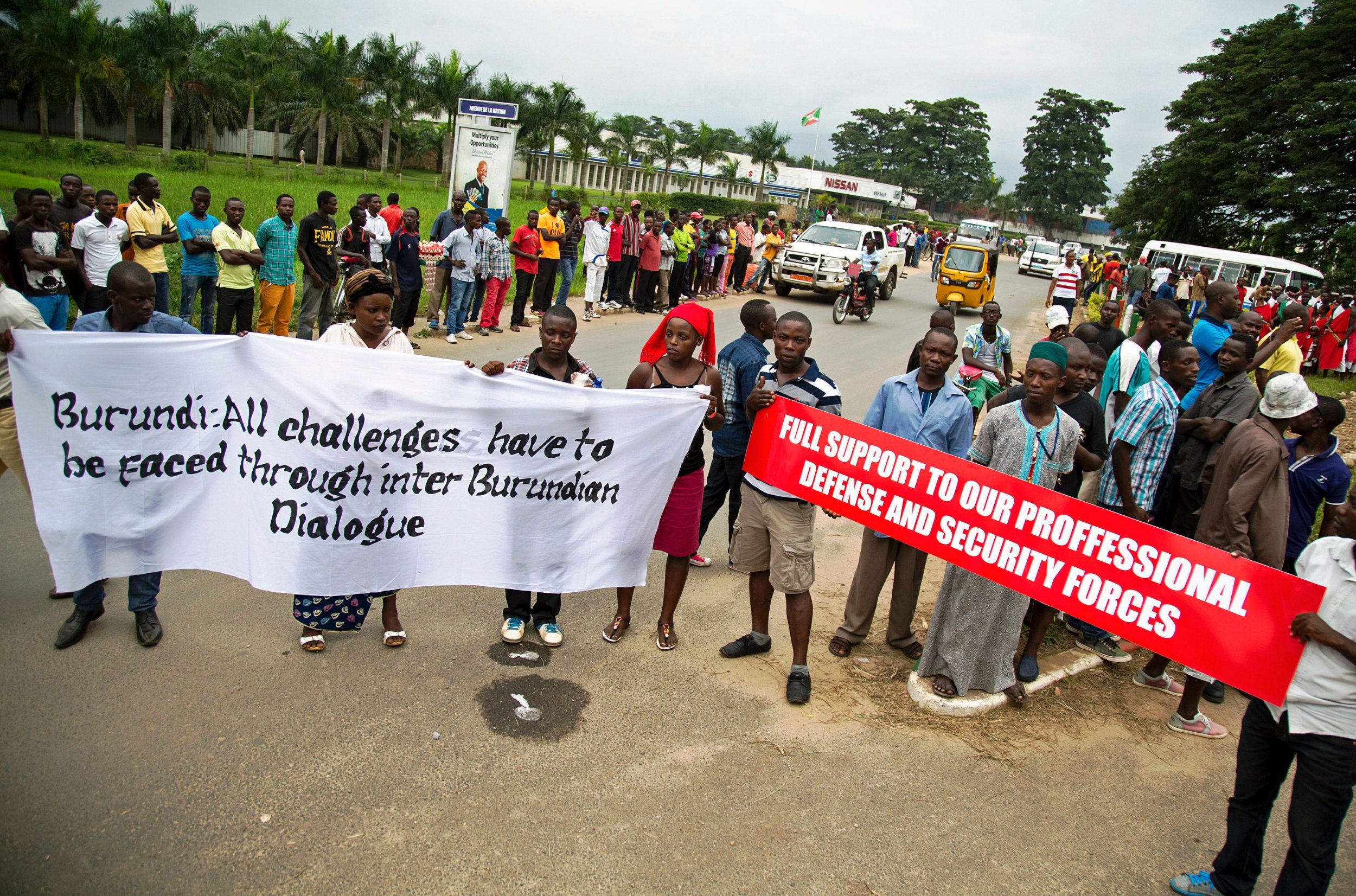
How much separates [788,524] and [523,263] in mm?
10457

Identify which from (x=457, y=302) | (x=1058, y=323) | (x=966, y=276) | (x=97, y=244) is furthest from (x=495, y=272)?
(x=966, y=276)

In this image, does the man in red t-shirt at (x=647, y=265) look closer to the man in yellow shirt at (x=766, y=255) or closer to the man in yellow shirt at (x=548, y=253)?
the man in yellow shirt at (x=548, y=253)

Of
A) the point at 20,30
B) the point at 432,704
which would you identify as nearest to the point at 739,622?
the point at 432,704

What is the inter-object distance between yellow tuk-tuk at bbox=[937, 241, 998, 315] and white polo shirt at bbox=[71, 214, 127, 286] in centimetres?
1837

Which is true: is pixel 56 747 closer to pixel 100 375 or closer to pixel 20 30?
pixel 100 375

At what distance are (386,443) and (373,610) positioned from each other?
1.26 m

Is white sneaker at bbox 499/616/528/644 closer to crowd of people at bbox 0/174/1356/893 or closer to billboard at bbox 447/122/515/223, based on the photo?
crowd of people at bbox 0/174/1356/893

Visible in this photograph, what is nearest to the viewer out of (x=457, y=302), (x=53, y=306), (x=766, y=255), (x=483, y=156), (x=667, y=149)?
(x=53, y=306)

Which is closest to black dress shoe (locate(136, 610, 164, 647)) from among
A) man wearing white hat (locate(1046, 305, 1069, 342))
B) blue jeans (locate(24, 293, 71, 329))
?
blue jeans (locate(24, 293, 71, 329))

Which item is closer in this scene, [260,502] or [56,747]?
[56,747]

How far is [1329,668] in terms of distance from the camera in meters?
2.99

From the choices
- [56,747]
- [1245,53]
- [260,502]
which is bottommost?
[56,747]

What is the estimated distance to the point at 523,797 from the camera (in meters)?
3.50

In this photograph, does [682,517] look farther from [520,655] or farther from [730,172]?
[730,172]
